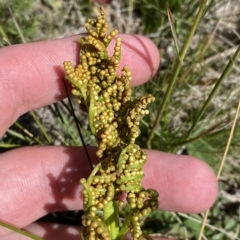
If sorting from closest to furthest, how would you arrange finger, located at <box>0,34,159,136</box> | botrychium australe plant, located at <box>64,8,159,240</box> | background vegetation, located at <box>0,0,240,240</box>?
botrychium australe plant, located at <box>64,8,159,240</box>
finger, located at <box>0,34,159,136</box>
background vegetation, located at <box>0,0,240,240</box>

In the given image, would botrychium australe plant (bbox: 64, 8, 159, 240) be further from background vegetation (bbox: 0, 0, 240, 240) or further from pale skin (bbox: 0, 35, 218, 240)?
background vegetation (bbox: 0, 0, 240, 240)

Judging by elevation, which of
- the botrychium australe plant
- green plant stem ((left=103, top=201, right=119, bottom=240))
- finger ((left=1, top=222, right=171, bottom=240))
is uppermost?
the botrychium australe plant

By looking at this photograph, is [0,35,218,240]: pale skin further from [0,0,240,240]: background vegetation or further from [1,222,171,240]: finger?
[0,0,240,240]: background vegetation

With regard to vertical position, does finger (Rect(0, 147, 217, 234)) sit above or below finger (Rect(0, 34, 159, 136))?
below

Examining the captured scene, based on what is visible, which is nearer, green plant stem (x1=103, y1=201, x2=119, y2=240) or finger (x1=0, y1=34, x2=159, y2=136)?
green plant stem (x1=103, y1=201, x2=119, y2=240)

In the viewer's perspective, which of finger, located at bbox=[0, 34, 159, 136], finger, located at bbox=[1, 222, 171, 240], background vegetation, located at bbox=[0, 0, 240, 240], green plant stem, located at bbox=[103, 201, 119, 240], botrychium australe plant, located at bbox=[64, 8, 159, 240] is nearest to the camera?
botrychium australe plant, located at bbox=[64, 8, 159, 240]

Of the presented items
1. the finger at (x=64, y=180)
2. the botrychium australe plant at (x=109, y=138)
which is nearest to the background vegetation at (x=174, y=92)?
the finger at (x=64, y=180)

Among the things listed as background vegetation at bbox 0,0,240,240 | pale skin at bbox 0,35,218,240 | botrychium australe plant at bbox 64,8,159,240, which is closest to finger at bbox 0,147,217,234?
pale skin at bbox 0,35,218,240
